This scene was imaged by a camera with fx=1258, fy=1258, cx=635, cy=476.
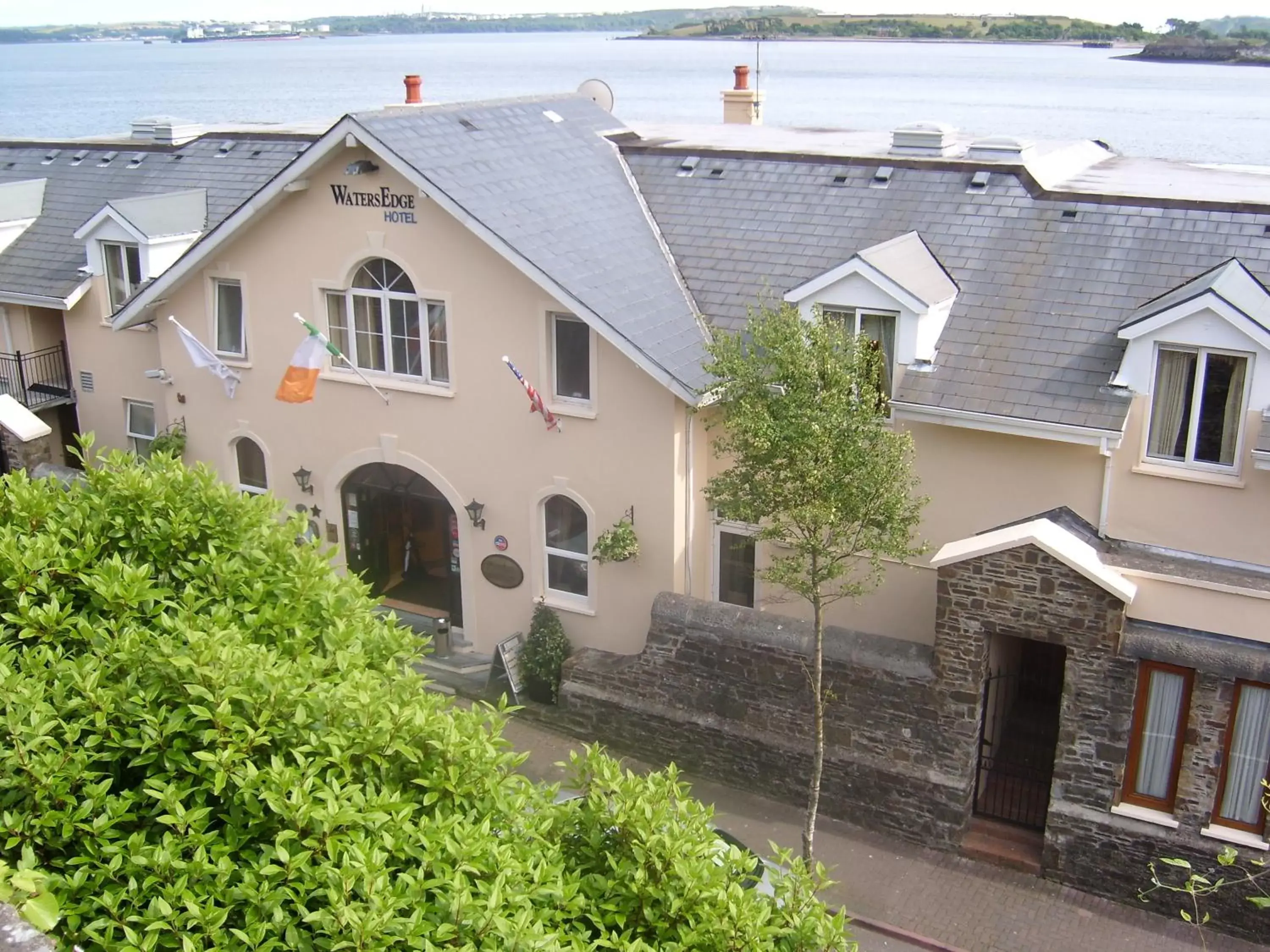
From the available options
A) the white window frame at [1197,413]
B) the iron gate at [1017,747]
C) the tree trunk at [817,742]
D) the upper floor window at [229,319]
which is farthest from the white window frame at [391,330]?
the white window frame at [1197,413]

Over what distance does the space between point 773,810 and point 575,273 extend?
850 cm

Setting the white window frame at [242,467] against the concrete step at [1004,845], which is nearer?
the concrete step at [1004,845]

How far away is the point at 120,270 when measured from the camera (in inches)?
1048

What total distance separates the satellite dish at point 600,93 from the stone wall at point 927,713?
12660 millimetres

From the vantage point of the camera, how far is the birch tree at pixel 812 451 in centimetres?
1434

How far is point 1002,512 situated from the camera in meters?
18.2

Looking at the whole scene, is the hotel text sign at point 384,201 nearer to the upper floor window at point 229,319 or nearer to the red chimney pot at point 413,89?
the upper floor window at point 229,319

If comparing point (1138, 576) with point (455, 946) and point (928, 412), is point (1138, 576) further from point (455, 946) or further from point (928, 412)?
point (455, 946)

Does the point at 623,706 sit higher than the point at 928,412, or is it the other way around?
the point at 928,412

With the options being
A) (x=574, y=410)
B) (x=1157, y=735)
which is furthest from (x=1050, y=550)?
(x=574, y=410)

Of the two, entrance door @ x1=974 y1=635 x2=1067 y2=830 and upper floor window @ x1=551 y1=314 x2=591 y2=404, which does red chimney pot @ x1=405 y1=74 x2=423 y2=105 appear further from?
entrance door @ x1=974 y1=635 x2=1067 y2=830

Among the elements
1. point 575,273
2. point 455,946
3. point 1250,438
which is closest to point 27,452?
point 575,273

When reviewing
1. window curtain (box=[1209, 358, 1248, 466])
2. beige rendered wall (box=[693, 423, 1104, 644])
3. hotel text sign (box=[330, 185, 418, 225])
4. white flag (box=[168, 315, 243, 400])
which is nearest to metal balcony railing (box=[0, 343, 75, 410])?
white flag (box=[168, 315, 243, 400])

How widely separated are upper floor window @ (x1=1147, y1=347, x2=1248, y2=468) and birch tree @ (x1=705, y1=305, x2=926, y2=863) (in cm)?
397
